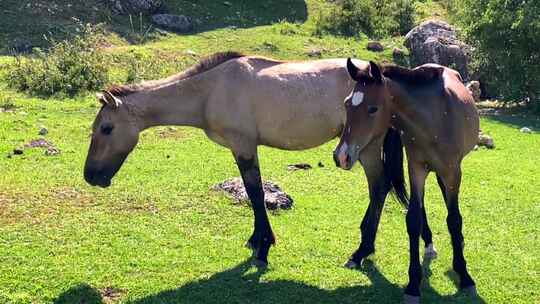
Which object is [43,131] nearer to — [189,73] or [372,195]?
[189,73]

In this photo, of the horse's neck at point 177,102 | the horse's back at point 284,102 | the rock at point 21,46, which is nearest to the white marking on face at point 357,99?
the horse's back at point 284,102

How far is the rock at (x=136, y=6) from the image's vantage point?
88.0ft

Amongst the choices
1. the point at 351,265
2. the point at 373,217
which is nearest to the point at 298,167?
the point at 373,217

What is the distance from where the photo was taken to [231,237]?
8.20m

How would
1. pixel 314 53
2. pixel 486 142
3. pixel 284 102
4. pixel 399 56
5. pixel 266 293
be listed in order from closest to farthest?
1. pixel 266 293
2. pixel 284 102
3. pixel 486 142
4. pixel 314 53
5. pixel 399 56

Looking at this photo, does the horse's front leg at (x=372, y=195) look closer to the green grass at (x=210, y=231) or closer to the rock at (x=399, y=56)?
the green grass at (x=210, y=231)

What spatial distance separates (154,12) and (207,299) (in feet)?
75.4

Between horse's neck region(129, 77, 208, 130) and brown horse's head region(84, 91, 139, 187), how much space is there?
0.79 ft

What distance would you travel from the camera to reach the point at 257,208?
7.67 metres

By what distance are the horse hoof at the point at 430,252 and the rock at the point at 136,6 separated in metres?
22.0

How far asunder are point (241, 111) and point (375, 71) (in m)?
2.04

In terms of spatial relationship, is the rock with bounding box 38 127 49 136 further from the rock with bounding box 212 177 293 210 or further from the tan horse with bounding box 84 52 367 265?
the tan horse with bounding box 84 52 367 265

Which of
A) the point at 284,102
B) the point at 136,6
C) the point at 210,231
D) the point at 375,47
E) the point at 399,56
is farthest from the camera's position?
the point at 136,6

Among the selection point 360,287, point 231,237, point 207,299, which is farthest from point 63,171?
point 360,287
